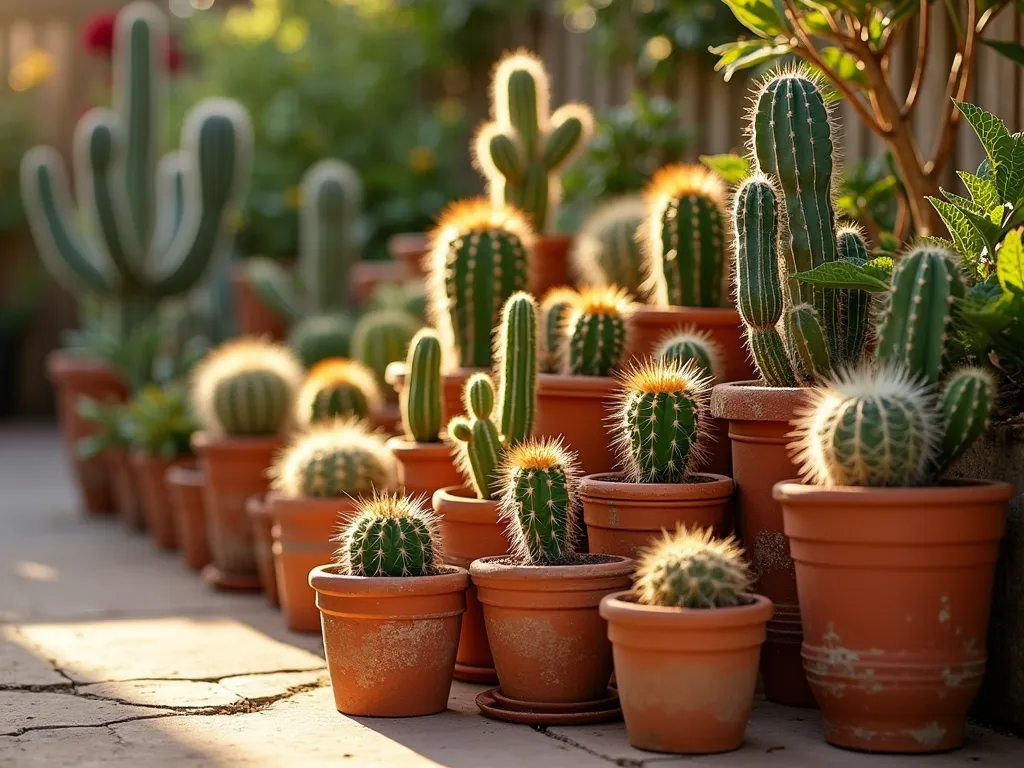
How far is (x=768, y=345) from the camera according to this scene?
3541mm

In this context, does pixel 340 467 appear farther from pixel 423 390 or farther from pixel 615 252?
pixel 615 252

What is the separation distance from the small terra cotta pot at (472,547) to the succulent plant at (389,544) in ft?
0.85

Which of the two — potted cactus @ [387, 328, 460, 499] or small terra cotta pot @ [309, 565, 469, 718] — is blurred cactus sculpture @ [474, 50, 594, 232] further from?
small terra cotta pot @ [309, 565, 469, 718]

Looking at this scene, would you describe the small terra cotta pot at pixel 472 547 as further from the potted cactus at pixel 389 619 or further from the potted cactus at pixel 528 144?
the potted cactus at pixel 528 144

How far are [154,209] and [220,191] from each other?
0.49 meters

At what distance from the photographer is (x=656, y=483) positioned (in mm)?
3537

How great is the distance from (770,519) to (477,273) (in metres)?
1.32

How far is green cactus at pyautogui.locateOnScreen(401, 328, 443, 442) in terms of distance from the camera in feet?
13.7

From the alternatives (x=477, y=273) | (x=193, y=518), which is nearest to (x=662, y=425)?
(x=477, y=273)

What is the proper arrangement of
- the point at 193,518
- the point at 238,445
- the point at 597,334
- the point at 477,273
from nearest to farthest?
the point at 597,334 < the point at 477,273 < the point at 238,445 < the point at 193,518

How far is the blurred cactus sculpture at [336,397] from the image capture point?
500cm

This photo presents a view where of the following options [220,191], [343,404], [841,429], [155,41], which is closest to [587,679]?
[841,429]

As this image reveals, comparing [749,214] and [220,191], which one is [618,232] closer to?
[749,214]

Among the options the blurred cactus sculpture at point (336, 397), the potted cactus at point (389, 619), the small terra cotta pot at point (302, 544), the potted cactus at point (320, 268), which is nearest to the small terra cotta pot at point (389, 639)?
the potted cactus at point (389, 619)
